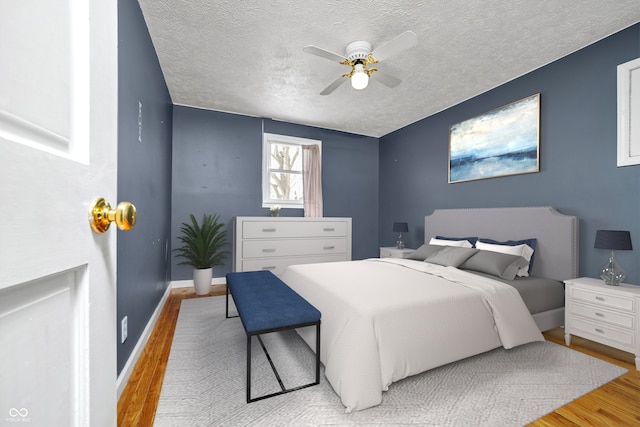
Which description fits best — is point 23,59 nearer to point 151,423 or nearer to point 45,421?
point 45,421

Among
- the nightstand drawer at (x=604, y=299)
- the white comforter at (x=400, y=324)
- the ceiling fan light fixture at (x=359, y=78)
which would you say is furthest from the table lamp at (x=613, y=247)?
the ceiling fan light fixture at (x=359, y=78)

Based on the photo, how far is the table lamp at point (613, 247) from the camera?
2055 millimetres

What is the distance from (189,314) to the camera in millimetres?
2941

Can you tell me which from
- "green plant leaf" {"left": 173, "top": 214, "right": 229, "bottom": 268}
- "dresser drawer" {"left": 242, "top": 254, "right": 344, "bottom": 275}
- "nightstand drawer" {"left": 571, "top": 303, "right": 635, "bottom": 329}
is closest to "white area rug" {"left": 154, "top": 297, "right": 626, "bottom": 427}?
"nightstand drawer" {"left": 571, "top": 303, "right": 635, "bottom": 329}

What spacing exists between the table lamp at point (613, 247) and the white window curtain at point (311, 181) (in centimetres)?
349

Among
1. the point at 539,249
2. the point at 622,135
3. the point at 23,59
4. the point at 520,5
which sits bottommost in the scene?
the point at 539,249

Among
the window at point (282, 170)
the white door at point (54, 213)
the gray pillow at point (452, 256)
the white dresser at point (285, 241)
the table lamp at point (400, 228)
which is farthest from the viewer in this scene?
the window at point (282, 170)

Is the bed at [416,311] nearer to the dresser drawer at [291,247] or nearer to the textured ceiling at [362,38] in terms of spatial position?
the dresser drawer at [291,247]

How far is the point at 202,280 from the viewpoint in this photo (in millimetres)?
3688

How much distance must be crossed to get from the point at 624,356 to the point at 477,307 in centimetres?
135

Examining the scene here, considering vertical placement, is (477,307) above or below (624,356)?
above

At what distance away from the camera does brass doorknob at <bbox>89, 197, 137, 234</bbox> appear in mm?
501

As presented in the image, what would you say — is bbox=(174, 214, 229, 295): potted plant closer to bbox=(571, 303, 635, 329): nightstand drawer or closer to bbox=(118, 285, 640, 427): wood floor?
bbox=(118, 285, 640, 427): wood floor

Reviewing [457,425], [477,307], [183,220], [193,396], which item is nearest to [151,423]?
[193,396]
